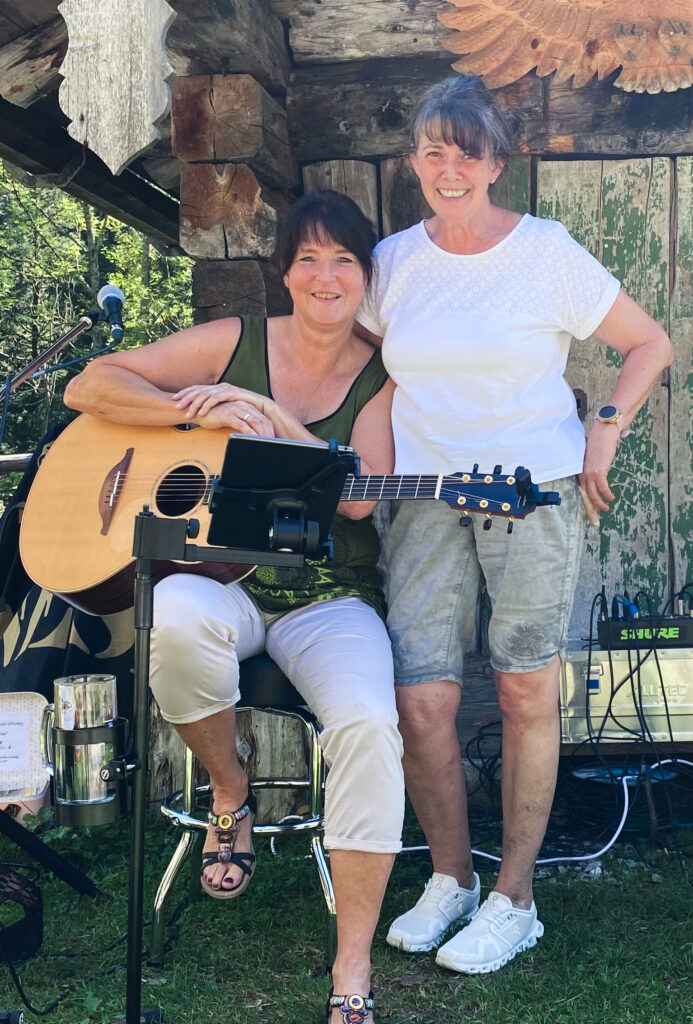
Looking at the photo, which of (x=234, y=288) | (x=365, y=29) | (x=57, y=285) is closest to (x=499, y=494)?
(x=234, y=288)

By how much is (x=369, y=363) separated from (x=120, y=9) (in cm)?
103

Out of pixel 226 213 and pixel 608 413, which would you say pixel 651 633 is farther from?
pixel 226 213

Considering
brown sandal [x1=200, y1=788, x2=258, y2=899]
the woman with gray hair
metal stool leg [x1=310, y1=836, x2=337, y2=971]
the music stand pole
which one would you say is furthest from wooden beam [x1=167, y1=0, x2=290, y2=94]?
metal stool leg [x1=310, y1=836, x2=337, y2=971]

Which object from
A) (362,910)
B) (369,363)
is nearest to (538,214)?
(369,363)

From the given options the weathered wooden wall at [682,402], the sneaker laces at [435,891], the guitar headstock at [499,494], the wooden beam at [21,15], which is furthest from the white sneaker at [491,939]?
the wooden beam at [21,15]

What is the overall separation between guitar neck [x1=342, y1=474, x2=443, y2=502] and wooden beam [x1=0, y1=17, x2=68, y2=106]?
220cm

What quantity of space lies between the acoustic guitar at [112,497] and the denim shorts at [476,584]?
0.15 m

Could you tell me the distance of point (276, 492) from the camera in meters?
2.01

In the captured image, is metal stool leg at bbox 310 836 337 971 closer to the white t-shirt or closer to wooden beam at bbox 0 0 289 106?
the white t-shirt

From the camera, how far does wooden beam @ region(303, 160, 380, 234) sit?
11.9 feet

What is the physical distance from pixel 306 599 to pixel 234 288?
128 cm

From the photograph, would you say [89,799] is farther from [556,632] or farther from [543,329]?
[543,329]

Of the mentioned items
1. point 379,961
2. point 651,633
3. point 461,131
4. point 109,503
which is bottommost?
point 379,961

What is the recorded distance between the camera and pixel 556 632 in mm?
2557
